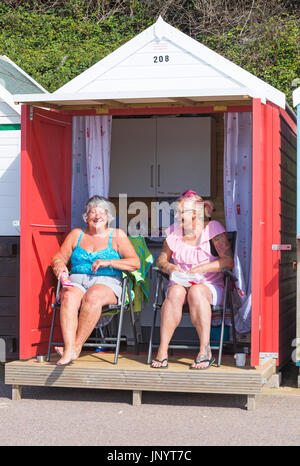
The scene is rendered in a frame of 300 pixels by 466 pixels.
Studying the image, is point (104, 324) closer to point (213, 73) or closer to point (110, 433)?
point (110, 433)

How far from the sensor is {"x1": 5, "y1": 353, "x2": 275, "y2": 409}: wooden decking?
5008mm

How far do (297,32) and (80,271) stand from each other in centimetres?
800

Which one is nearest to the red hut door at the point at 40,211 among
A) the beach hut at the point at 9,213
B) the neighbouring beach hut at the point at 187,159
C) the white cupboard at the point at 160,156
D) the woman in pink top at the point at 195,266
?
the neighbouring beach hut at the point at 187,159

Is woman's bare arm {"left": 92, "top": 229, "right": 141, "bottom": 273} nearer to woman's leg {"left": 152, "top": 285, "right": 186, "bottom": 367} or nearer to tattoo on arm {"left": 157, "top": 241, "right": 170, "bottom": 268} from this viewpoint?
tattoo on arm {"left": 157, "top": 241, "right": 170, "bottom": 268}

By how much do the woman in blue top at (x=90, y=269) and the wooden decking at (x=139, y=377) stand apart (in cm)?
15

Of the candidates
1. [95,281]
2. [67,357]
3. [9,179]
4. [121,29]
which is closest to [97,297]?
[95,281]

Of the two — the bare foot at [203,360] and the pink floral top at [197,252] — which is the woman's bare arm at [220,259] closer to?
the pink floral top at [197,252]

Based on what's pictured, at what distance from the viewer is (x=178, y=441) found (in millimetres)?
4176

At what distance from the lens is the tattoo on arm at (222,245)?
18.7 ft

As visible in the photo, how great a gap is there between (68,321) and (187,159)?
2.34 m

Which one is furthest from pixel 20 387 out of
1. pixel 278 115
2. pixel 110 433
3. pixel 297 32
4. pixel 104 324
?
pixel 297 32

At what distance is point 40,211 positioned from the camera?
5.88 meters

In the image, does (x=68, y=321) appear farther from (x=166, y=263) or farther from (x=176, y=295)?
(x=166, y=263)

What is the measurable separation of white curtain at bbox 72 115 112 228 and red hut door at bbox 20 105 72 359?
0.13m
